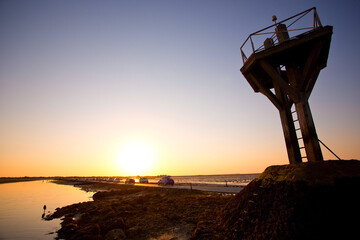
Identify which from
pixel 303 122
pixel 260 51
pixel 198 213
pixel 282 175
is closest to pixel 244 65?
pixel 260 51

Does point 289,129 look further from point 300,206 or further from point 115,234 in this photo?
point 115,234

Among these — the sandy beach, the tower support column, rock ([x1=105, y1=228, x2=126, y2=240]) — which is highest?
the tower support column

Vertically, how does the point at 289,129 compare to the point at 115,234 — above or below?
above

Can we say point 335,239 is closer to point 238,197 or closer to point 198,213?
point 238,197

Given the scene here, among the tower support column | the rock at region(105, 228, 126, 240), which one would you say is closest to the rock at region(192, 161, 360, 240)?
the tower support column

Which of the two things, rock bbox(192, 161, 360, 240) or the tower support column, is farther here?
the tower support column

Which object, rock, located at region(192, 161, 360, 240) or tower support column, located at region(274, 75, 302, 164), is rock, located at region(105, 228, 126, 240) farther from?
tower support column, located at region(274, 75, 302, 164)

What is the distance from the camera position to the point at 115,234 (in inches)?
343

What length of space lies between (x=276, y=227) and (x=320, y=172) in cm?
192

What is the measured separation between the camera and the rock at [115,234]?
27.7 ft

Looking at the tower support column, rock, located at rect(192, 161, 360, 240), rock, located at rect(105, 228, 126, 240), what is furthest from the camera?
rock, located at rect(105, 228, 126, 240)

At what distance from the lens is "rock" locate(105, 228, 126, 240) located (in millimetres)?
8457

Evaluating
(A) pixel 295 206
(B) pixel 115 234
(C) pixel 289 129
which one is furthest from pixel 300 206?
(B) pixel 115 234

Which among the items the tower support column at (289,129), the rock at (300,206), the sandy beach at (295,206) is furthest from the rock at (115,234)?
the tower support column at (289,129)
